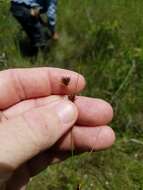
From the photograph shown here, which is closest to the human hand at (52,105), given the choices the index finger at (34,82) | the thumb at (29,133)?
the index finger at (34,82)

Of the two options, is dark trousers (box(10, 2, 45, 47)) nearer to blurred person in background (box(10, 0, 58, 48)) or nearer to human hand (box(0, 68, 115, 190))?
blurred person in background (box(10, 0, 58, 48))

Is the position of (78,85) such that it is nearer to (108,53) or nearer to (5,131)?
(5,131)

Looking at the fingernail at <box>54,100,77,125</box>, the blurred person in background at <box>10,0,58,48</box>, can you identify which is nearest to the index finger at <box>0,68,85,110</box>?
the fingernail at <box>54,100,77,125</box>

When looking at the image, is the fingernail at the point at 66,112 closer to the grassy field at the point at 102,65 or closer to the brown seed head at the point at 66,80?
the brown seed head at the point at 66,80

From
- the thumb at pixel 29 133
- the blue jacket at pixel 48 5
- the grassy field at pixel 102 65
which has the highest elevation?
the thumb at pixel 29 133

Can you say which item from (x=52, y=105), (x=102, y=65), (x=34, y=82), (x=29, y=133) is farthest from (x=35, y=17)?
(x=29, y=133)

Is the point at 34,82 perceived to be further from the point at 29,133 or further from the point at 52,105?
the point at 29,133
